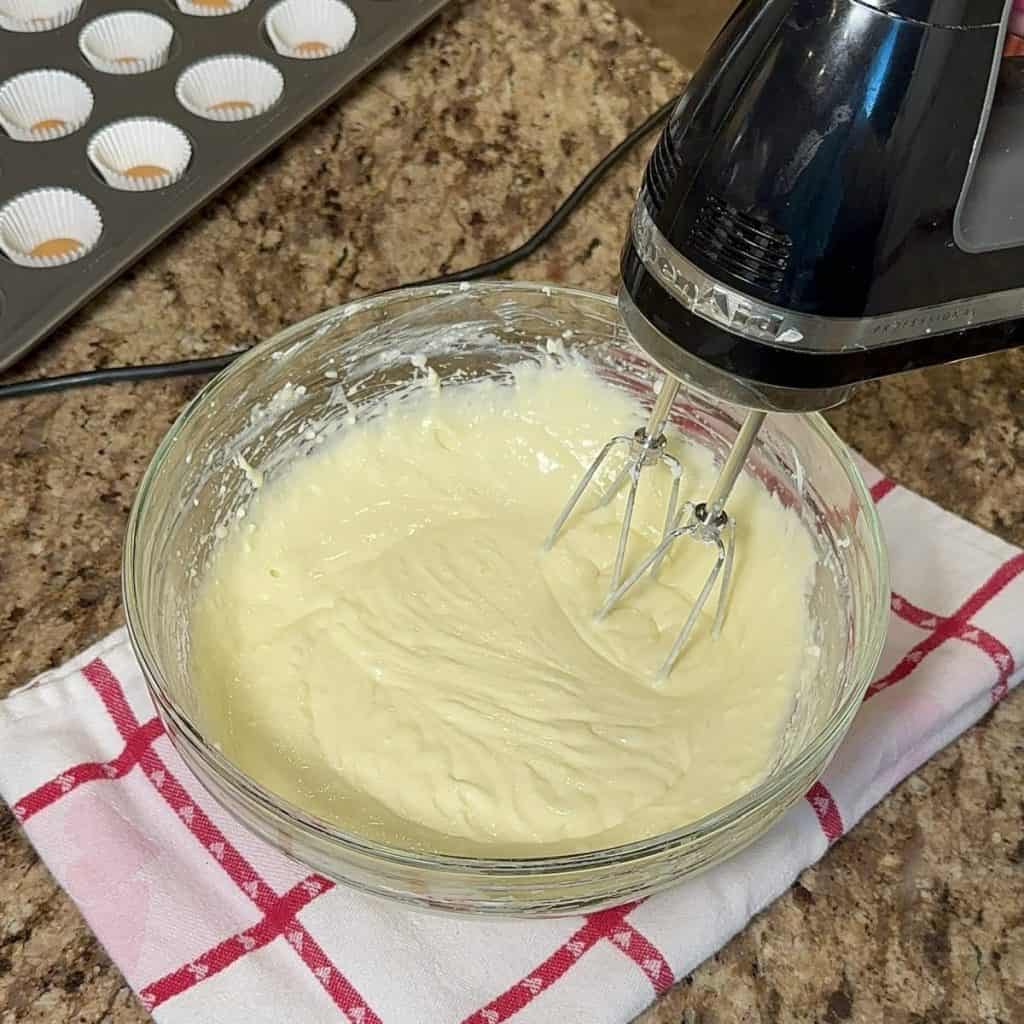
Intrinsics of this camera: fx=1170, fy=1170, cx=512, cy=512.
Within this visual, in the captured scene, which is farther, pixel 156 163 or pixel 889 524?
pixel 156 163

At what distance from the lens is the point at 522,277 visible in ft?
3.37

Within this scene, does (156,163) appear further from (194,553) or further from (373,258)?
(194,553)

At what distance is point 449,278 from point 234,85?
309mm

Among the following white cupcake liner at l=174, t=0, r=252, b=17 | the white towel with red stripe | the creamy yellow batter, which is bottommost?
the white towel with red stripe

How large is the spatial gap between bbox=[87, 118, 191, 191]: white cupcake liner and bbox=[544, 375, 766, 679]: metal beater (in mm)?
498

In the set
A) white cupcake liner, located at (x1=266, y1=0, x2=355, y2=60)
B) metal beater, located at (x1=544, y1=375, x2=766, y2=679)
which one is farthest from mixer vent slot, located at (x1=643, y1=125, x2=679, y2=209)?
white cupcake liner, located at (x1=266, y1=0, x2=355, y2=60)

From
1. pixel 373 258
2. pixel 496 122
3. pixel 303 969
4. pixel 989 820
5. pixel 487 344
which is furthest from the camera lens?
pixel 496 122

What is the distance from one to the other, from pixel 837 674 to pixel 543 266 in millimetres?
494

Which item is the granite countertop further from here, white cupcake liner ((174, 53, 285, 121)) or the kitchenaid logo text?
the kitchenaid logo text

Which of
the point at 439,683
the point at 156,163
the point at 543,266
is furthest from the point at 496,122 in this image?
the point at 439,683

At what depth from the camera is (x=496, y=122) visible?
1.14m

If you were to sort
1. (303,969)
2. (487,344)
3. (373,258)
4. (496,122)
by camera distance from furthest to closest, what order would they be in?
(496,122) < (373,258) < (487,344) < (303,969)

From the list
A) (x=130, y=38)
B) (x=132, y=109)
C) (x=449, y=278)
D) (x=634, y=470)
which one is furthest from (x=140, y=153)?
(x=634, y=470)

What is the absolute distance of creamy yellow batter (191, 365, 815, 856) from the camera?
2.15 feet
